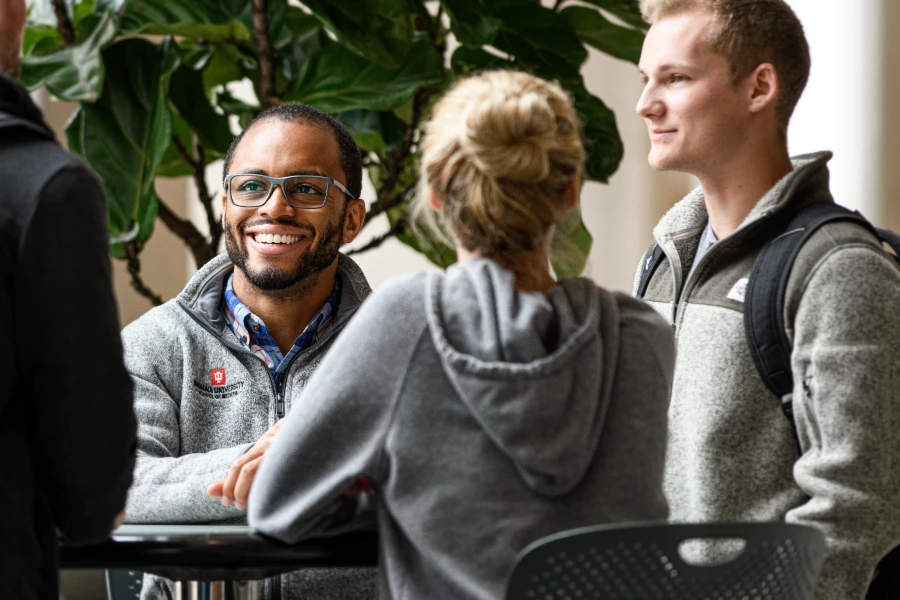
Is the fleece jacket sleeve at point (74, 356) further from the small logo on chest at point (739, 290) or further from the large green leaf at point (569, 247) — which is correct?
the small logo on chest at point (739, 290)

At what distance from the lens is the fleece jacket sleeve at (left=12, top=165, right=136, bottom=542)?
3.11 ft

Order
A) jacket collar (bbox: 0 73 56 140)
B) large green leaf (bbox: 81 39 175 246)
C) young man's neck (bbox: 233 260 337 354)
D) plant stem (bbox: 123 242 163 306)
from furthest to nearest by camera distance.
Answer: plant stem (bbox: 123 242 163 306)
large green leaf (bbox: 81 39 175 246)
young man's neck (bbox: 233 260 337 354)
jacket collar (bbox: 0 73 56 140)

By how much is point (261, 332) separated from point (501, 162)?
0.84 metres

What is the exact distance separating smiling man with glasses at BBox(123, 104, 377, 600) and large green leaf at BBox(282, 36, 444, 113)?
76cm

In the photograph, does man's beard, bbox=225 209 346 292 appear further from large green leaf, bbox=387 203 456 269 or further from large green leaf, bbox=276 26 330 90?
large green leaf, bbox=276 26 330 90

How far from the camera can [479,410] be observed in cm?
95


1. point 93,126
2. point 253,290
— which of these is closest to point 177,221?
point 93,126

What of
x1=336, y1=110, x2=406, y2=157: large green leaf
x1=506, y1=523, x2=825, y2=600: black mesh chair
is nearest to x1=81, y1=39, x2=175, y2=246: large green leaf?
x1=336, y1=110, x2=406, y2=157: large green leaf

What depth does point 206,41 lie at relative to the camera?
111 inches

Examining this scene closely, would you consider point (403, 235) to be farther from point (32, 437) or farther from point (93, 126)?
point (32, 437)

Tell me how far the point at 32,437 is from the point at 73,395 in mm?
74

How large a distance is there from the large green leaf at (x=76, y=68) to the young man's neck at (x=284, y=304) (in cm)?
88

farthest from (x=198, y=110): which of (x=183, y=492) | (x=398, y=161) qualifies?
(x=183, y=492)

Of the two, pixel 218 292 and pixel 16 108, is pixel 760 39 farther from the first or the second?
pixel 16 108
